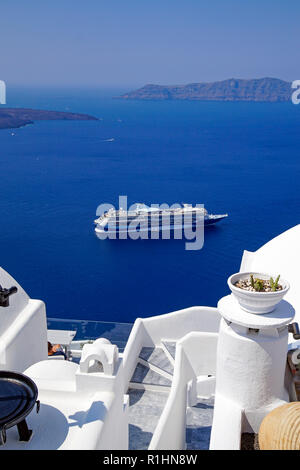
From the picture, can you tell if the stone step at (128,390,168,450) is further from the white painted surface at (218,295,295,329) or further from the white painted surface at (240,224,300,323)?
the white painted surface at (218,295,295,329)

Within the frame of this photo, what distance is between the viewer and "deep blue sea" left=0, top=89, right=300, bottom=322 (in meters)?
40.7

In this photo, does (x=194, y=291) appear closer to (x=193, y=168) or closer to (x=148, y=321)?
(x=148, y=321)

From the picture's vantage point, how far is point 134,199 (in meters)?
61.5

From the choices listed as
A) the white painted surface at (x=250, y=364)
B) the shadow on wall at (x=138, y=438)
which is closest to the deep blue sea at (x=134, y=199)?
the shadow on wall at (x=138, y=438)

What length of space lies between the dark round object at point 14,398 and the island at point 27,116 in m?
104

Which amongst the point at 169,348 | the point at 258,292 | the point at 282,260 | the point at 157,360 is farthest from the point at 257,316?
the point at 169,348

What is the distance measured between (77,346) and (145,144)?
79.2 meters

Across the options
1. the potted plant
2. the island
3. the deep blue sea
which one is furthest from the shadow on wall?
the island

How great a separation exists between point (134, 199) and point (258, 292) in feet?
184

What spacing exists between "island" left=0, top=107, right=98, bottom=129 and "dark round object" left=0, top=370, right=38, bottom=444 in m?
104

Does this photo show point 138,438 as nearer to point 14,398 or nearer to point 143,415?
point 143,415

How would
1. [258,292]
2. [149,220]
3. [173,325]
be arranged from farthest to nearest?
[149,220]
[173,325]
[258,292]

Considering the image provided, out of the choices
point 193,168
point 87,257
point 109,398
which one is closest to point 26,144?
point 193,168

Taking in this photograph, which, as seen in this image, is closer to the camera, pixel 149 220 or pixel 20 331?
pixel 20 331
